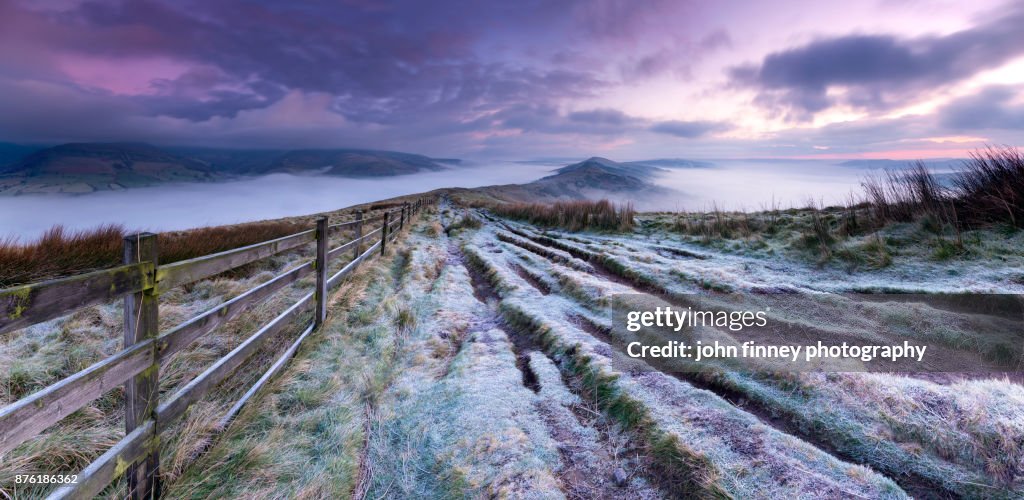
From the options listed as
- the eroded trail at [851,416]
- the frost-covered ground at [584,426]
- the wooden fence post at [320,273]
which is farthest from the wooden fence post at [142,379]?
the eroded trail at [851,416]

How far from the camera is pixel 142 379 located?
253cm

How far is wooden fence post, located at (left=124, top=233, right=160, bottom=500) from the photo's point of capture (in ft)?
8.01

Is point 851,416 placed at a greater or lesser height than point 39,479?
greater

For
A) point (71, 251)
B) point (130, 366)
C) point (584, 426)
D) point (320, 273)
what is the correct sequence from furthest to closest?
point (71, 251), point (320, 273), point (584, 426), point (130, 366)

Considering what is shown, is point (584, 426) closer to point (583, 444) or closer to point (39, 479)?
point (583, 444)

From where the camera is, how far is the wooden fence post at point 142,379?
2441 millimetres

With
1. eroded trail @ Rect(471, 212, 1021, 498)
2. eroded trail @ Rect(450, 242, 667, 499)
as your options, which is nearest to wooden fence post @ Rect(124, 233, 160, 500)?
eroded trail @ Rect(450, 242, 667, 499)

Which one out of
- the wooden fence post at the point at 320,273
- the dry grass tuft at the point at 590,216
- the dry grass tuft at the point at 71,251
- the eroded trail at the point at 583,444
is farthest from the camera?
the dry grass tuft at the point at 590,216

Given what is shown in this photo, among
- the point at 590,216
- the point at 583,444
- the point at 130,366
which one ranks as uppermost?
the point at 590,216

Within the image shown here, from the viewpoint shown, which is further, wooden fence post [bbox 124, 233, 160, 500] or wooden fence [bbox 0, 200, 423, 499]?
wooden fence post [bbox 124, 233, 160, 500]

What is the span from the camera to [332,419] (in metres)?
3.69

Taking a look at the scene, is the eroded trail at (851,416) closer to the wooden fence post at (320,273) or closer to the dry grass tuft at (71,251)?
the wooden fence post at (320,273)

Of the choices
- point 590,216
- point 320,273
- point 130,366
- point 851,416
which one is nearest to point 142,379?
point 130,366

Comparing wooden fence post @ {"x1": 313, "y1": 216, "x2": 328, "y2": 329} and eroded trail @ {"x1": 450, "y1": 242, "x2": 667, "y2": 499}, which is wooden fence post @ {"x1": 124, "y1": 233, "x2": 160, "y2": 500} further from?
wooden fence post @ {"x1": 313, "y1": 216, "x2": 328, "y2": 329}
